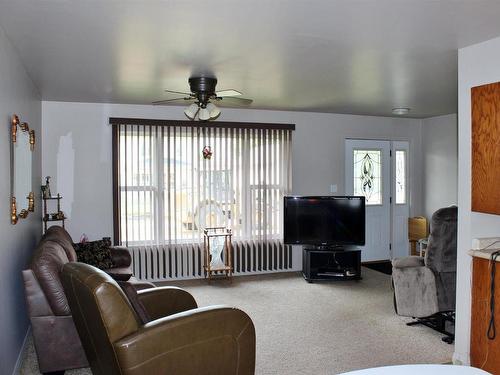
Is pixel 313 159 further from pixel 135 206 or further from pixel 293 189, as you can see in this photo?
pixel 135 206

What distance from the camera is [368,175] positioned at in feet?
23.6

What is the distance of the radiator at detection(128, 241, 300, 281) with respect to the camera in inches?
231

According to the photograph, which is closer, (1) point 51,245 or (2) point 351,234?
(1) point 51,245

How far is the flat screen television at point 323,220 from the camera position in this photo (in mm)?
6051

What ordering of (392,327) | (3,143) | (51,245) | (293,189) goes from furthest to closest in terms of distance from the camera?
(293,189)
(392,327)
(51,245)
(3,143)

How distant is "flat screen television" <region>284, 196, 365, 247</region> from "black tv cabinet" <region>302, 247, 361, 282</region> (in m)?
0.13

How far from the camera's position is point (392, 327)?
4.24 m

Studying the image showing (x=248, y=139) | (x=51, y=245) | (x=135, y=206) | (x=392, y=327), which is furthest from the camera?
(x=248, y=139)

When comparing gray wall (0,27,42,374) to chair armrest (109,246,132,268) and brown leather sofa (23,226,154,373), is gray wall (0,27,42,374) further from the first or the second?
chair armrest (109,246,132,268)

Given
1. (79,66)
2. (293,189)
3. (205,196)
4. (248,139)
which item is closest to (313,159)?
(293,189)

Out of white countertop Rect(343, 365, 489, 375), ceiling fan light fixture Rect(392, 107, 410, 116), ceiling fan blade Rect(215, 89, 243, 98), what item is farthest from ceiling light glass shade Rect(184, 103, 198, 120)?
ceiling fan light fixture Rect(392, 107, 410, 116)

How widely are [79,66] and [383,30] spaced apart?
2426 mm

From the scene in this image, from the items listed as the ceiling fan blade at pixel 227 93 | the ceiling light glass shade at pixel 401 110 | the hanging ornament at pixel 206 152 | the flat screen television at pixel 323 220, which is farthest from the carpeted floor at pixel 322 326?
the ceiling light glass shade at pixel 401 110

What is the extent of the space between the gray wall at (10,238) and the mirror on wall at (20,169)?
9 cm
